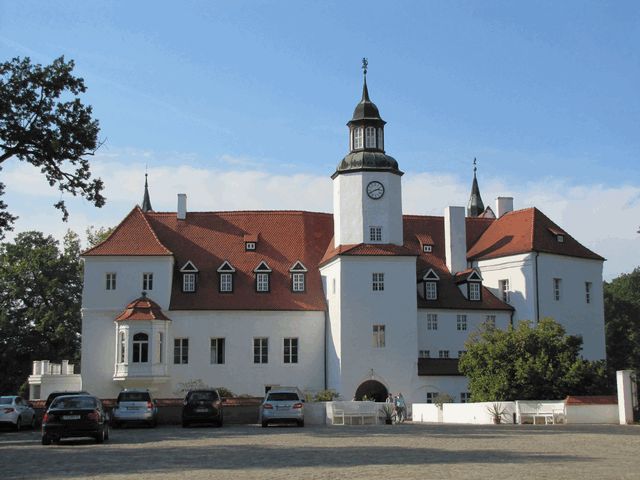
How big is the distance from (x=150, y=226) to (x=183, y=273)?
352 centimetres

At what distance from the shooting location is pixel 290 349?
52.6 metres

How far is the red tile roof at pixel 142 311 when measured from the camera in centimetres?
4969

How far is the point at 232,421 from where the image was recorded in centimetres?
3931

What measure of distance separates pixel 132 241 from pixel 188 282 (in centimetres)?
392

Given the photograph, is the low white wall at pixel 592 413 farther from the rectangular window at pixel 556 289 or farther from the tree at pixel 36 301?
the tree at pixel 36 301

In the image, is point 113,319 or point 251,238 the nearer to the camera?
point 113,319

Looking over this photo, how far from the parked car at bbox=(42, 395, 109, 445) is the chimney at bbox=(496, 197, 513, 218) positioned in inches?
1612

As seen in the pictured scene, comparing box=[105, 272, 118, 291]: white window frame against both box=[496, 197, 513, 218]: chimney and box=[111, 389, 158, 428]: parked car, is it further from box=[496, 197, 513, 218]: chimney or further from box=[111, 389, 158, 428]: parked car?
box=[496, 197, 513, 218]: chimney

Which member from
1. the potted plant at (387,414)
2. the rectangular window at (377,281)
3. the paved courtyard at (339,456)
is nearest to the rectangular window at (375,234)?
the rectangular window at (377,281)

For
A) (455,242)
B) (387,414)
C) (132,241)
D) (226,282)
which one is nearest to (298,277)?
(226,282)

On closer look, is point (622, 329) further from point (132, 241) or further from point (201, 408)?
point (201, 408)

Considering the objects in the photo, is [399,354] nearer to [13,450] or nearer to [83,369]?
[83,369]

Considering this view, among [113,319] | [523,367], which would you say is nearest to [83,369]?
[113,319]

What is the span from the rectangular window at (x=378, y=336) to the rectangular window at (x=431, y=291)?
476 cm
